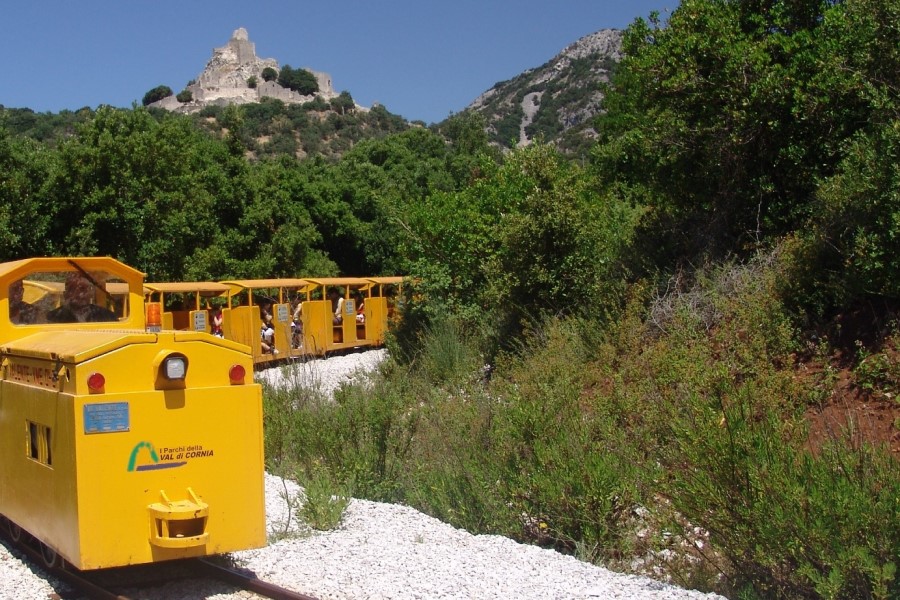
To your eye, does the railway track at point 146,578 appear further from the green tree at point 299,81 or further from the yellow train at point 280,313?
the green tree at point 299,81

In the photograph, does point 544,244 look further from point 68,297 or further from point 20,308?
point 20,308

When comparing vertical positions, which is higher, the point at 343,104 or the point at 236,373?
the point at 343,104

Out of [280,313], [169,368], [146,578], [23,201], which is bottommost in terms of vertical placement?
[146,578]

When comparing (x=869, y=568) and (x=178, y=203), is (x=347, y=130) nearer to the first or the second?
(x=178, y=203)

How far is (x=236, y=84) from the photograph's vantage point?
140 meters


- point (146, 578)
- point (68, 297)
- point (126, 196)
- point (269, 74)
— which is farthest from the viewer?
point (269, 74)

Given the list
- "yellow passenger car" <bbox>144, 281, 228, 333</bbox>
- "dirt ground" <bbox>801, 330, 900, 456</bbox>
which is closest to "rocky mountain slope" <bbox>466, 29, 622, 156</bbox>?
"yellow passenger car" <bbox>144, 281, 228, 333</bbox>

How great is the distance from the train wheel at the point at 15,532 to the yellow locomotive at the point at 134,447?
649 millimetres

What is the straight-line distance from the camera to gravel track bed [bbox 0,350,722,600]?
666 centimetres

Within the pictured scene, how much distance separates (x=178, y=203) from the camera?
94.9 feet

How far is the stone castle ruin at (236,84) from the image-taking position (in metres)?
127

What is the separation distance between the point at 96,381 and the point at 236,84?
14113 cm

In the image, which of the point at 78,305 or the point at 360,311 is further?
the point at 360,311

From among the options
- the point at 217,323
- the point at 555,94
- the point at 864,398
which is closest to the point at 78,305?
the point at 864,398
